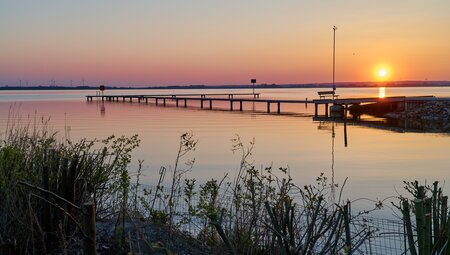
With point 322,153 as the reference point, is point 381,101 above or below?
above

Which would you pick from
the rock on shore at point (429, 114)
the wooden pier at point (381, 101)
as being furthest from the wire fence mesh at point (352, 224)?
the wooden pier at point (381, 101)

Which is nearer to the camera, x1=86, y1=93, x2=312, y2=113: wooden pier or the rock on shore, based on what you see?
the rock on shore

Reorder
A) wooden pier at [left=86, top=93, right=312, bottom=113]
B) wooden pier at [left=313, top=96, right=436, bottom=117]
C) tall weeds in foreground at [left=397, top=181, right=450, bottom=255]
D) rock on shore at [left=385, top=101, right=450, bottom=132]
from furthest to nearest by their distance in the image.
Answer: wooden pier at [left=86, top=93, right=312, bottom=113] < wooden pier at [left=313, top=96, right=436, bottom=117] < rock on shore at [left=385, top=101, right=450, bottom=132] < tall weeds in foreground at [left=397, top=181, right=450, bottom=255]

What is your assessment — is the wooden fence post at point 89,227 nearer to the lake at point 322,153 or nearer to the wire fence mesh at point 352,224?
the wire fence mesh at point 352,224

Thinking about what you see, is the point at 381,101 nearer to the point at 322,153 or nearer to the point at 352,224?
the point at 322,153

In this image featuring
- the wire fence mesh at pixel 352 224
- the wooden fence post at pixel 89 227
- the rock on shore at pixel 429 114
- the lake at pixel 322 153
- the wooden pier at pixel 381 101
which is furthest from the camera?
the wooden pier at pixel 381 101

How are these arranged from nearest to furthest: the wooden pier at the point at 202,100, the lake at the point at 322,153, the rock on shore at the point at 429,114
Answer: the lake at the point at 322,153 → the rock on shore at the point at 429,114 → the wooden pier at the point at 202,100

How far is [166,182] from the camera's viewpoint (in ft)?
52.6

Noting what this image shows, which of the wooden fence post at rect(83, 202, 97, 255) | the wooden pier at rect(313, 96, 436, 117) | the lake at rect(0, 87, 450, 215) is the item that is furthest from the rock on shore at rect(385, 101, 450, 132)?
the wooden fence post at rect(83, 202, 97, 255)

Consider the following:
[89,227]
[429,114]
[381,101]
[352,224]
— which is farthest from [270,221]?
[381,101]

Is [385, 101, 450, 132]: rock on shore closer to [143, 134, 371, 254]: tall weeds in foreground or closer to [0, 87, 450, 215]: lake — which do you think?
[0, 87, 450, 215]: lake

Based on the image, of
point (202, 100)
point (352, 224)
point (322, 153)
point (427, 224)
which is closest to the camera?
point (427, 224)

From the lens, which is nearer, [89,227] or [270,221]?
[89,227]

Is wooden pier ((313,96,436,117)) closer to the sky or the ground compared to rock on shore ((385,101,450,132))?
closer to the sky
